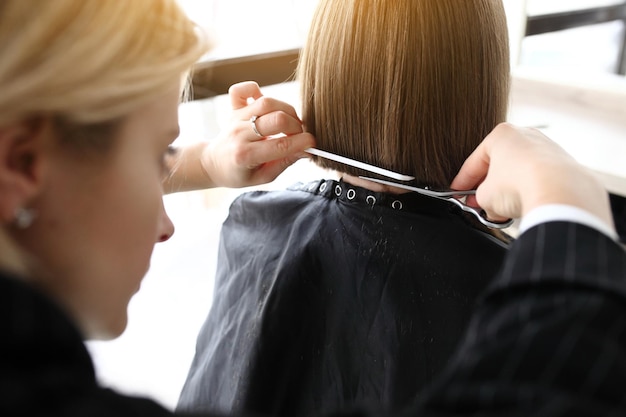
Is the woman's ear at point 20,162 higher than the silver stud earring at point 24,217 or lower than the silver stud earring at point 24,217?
higher

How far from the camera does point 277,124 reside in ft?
3.01

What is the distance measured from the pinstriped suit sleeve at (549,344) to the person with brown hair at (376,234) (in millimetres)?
340

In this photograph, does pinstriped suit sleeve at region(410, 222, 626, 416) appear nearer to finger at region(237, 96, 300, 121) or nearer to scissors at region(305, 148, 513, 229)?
scissors at region(305, 148, 513, 229)

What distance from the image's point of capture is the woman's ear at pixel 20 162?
47 centimetres

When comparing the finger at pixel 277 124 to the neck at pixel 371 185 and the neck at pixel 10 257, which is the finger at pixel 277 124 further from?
the neck at pixel 10 257

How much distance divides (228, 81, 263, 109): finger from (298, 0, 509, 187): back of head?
0.14m

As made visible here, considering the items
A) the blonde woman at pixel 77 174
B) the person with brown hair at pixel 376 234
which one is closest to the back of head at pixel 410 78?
the person with brown hair at pixel 376 234

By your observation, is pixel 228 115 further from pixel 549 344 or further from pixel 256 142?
pixel 549 344

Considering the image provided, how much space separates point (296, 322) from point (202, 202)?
1.08m

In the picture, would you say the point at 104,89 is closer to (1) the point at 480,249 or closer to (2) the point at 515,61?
(1) the point at 480,249

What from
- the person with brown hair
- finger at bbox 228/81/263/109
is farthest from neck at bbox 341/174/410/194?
finger at bbox 228/81/263/109

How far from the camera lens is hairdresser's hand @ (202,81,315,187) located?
36.4 inches

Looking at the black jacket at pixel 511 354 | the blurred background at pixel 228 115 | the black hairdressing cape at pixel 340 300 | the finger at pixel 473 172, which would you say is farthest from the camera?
the blurred background at pixel 228 115

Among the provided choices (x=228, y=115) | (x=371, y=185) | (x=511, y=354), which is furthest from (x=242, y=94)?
(x=511, y=354)
